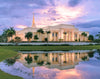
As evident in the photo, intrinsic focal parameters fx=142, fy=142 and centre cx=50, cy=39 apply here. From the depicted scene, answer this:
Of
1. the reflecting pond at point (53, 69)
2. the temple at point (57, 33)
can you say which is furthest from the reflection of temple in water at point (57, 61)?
the temple at point (57, 33)

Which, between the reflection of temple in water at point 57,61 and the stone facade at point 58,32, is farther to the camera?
the stone facade at point 58,32

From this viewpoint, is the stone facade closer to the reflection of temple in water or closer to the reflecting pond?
the reflection of temple in water

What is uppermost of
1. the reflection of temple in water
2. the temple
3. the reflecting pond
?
the temple

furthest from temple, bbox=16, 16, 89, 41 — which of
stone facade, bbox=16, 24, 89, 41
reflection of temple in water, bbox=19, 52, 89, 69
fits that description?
reflection of temple in water, bbox=19, 52, 89, 69

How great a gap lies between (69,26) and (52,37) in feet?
41.8

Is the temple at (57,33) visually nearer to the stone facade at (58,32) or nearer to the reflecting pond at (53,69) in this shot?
the stone facade at (58,32)

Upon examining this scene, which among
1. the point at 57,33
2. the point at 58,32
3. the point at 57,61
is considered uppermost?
the point at 58,32

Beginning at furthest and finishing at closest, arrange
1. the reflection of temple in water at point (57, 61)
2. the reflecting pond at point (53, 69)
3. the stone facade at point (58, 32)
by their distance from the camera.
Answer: the stone facade at point (58, 32)
the reflection of temple in water at point (57, 61)
the reflecting pond at point (53, 69)

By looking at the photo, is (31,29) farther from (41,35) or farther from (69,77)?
(69,77)

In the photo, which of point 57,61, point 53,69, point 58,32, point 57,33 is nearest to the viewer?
point 53,69

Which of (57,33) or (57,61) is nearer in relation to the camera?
(57,61)

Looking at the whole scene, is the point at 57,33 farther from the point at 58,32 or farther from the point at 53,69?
the point at 53,69

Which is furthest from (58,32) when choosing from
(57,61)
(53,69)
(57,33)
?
(53,69)

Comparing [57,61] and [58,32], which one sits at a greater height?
[58,32]
